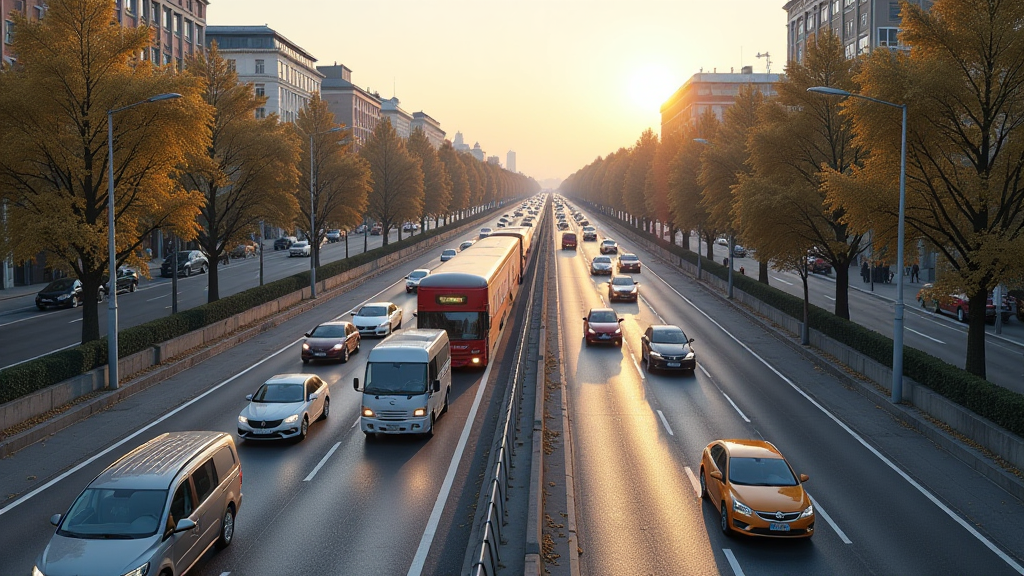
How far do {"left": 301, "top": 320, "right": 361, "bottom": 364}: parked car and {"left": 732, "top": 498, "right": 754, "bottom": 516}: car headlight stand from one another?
2021 centimetres

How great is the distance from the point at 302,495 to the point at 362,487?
4.23 ft

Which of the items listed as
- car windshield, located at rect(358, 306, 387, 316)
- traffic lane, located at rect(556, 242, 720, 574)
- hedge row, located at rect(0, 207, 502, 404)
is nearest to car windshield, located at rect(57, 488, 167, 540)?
traffic lane, located at rect(556, 242, 720, 574)

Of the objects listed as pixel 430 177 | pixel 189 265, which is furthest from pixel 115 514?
pixel 430 177

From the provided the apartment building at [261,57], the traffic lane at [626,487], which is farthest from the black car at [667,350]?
the apartment building at [261,57]

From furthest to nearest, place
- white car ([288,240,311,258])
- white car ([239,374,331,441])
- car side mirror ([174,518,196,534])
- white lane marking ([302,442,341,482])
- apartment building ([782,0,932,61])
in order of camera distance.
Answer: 1. white car ([288,240,311,258])
2. apartment building ([782,0,932,61])
3. white car ([239,374,331,441])
4. white lane marking ([302,442,341,482])
5. car side mirror ([174,518,196,534])

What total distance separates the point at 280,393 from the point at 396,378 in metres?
3.29

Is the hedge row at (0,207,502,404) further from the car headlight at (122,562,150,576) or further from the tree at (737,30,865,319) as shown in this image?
the tree at (737,30,865,319)

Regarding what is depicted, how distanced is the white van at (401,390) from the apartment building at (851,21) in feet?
185

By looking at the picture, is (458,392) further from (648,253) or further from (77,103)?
(648,253)

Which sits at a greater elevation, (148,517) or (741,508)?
(148,517)

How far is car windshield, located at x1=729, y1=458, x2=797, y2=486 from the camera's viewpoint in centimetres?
1562

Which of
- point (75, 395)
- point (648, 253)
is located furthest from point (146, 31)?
point (648, 253)

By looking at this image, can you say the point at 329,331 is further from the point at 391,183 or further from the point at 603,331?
the point at 391,183

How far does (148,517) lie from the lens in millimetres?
12242
